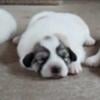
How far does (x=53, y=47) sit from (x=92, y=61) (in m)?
0.26

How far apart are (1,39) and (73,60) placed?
1.96 ft

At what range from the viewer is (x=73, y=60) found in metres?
1.62

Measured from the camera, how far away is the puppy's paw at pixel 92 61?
1703mm

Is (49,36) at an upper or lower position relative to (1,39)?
upper

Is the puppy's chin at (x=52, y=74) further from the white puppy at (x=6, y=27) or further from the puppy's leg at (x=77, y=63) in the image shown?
the white puppy at (x=6, y=27)

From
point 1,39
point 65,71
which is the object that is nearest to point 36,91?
point 65,71

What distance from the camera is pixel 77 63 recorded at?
165cm

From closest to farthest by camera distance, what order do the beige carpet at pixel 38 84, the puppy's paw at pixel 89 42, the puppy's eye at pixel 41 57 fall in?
the beige carpet at pixel 38 84 < the puppy's eye at pixel 41 57 < the puppy's paw at pixel 89 42

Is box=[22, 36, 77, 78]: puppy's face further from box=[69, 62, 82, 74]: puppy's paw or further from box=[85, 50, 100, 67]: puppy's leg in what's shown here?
box=[85, 50, 100, 67]: puppy's leg

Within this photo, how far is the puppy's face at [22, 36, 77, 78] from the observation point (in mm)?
1524

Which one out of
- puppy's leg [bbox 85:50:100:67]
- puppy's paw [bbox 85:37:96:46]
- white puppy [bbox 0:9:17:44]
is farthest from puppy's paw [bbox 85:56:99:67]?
white puppy [bbox 0:9:17:44]

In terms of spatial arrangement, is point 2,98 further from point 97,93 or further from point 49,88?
point 97,93

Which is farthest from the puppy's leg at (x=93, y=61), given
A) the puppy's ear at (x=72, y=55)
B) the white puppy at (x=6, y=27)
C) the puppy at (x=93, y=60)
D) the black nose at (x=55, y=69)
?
the white puppy at (x=6, y=27)

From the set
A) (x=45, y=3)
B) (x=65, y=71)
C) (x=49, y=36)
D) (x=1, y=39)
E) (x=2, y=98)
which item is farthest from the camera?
(x=45, y=3)
